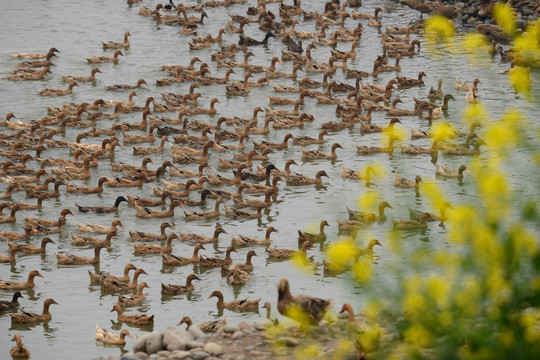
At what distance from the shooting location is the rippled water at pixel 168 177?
22812 mm

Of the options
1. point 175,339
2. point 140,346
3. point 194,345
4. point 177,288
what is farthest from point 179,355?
point 177,288

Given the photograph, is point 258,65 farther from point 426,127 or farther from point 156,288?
point 156,288

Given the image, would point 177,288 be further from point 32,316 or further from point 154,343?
point 154,343

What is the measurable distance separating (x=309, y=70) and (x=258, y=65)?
217cm

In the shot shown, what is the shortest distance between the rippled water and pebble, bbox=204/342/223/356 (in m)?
2.25

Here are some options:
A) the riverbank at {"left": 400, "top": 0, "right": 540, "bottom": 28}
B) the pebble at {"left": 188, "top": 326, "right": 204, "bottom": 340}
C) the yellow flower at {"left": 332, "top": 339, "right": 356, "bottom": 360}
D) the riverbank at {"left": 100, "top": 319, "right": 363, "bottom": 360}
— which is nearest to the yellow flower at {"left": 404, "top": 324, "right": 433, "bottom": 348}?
the yellow flower at {"left": 332, "top": 339, "right": 356, "bottom": 360}

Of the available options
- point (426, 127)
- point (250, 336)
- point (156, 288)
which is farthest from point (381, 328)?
point (426, 127)

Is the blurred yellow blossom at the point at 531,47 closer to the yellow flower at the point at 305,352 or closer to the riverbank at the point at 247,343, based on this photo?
the yellow flower at the point at 305,352

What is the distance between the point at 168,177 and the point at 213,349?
16.0 meters

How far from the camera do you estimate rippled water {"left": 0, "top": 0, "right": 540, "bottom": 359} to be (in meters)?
22.8

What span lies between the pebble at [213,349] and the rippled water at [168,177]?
225 cm

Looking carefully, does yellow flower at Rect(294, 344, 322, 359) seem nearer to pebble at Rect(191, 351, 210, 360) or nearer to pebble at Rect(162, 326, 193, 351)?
pebble at Rect(191, 351, 210, 360)

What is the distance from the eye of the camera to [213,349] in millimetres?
16562

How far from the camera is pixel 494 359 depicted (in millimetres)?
8969
